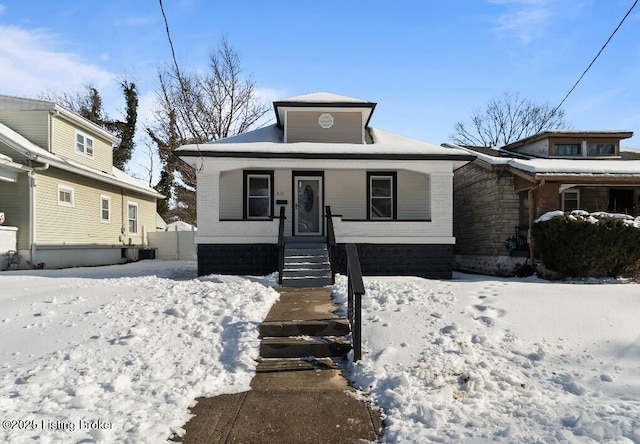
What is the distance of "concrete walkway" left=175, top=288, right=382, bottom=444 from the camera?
3.73 metres

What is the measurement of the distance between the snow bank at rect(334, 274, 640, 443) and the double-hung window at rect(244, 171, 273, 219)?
6242 mm

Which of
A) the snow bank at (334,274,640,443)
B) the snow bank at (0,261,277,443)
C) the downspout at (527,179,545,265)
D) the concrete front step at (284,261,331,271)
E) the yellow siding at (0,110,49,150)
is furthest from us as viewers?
the yellow siding at (0,110,49,150)

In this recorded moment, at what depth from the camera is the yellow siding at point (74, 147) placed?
16.8 metres

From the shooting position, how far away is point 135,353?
5316 mm

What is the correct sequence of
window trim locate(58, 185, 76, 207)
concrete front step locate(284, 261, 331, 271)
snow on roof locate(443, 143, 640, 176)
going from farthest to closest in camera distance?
window trim locate(58, 185, 76, 207) → snow on roof locate(443, 143, 640, 176) → concrete front step locate(284, 261, 331, 271)

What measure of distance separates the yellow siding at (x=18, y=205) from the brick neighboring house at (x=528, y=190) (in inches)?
613

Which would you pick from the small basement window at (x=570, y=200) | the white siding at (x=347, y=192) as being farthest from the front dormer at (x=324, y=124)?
the small basement window at (x=570, y=200)

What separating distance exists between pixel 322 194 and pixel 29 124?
463 inches

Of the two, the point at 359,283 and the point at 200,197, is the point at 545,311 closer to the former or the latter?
the point at 359,283

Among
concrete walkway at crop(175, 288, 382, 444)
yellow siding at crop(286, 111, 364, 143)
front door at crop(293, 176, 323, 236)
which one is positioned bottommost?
concrete walkway at crop(175, 288, 382, 444)

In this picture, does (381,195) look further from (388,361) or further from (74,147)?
(74,147)

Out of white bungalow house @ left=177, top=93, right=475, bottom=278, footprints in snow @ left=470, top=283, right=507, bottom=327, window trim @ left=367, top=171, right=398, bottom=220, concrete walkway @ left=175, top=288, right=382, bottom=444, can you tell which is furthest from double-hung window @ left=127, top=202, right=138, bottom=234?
footprints in snow @ left=470, top=283, right=507, bottom=327

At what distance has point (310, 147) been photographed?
12.6 m

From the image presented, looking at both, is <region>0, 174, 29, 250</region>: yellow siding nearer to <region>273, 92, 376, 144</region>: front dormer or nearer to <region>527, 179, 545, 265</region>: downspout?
<region>273, 92, 376, 144</region>: front dormer
